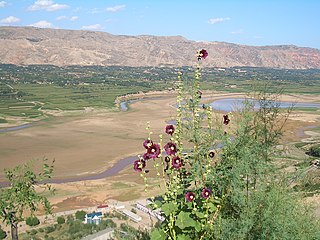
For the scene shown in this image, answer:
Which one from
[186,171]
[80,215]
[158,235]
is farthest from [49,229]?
[158,235]

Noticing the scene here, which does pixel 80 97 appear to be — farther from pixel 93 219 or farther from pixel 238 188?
pixel 238 188

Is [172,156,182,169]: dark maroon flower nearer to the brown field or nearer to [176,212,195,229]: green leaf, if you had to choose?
[176,212,195,229]: green leaf

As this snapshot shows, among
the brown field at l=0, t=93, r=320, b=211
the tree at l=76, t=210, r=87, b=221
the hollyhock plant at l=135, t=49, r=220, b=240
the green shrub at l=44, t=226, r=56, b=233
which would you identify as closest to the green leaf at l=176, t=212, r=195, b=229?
the hollyhock plant at l=135, t=49, r=220, b=240

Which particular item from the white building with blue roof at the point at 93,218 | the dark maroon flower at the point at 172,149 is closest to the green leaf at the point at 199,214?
the dark maroon flower at the point at 172,149

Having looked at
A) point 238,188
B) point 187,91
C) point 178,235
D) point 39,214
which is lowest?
point 39,214

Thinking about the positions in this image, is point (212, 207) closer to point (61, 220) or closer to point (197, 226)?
point (197, 226)

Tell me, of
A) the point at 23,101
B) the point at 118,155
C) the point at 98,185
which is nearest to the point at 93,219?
the point at 98,185

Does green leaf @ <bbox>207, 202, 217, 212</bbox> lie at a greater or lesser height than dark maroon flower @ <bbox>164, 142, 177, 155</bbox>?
lesser

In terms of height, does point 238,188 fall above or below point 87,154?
above
